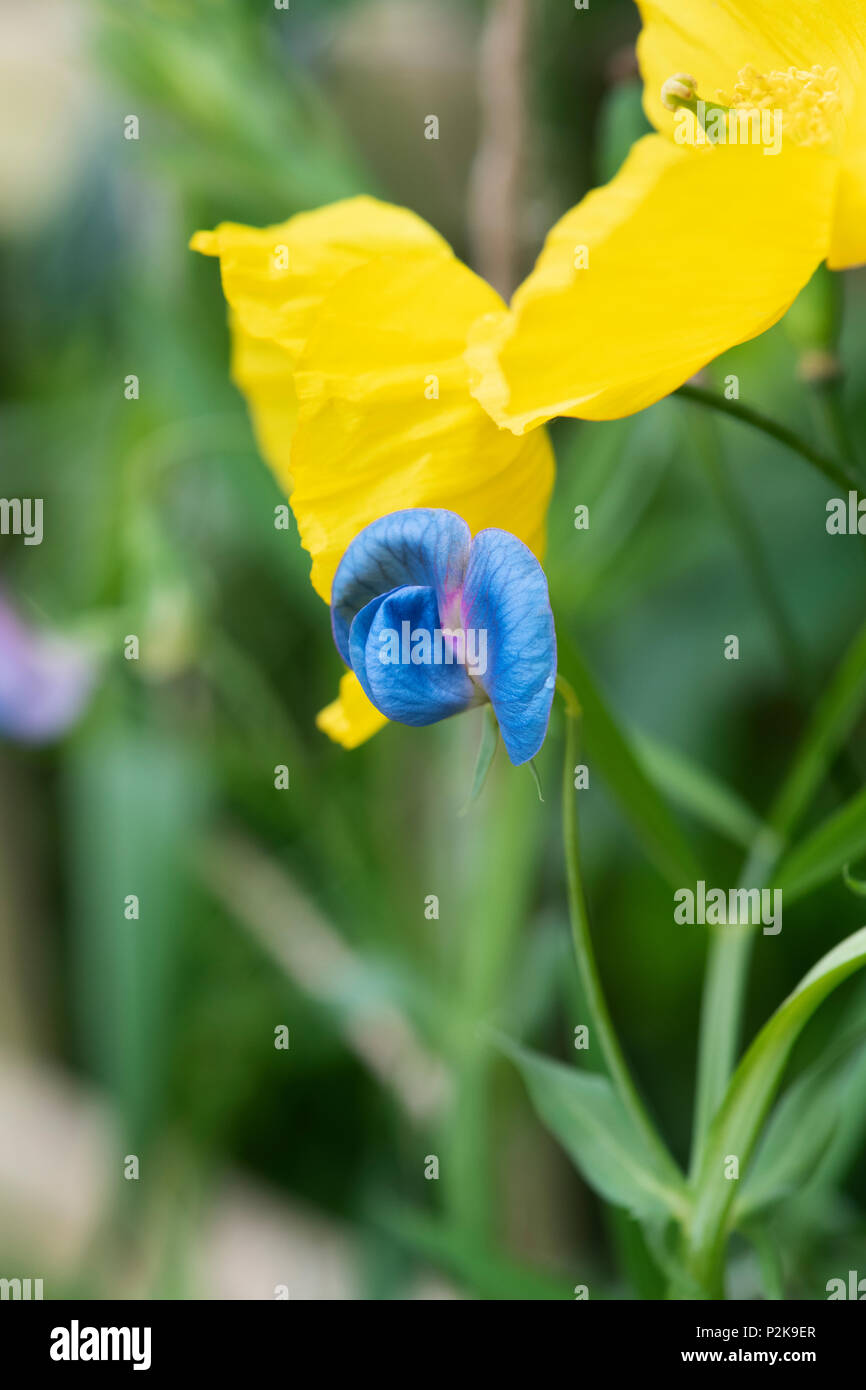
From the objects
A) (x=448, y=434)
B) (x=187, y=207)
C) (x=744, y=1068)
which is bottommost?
(x=744, y=1068)

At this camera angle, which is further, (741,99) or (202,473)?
(202,473)

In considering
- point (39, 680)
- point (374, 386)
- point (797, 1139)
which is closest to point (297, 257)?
point (374, 386)

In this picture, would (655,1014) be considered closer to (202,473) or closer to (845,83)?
(202,473)

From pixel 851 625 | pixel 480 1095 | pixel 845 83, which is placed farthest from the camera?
pixel 851 625

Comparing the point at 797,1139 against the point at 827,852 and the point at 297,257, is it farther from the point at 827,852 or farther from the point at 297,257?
the point at 297,257

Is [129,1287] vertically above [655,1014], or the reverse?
[655,1014]

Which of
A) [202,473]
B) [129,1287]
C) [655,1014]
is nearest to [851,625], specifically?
[655,1014]

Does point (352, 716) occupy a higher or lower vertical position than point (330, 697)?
lower
